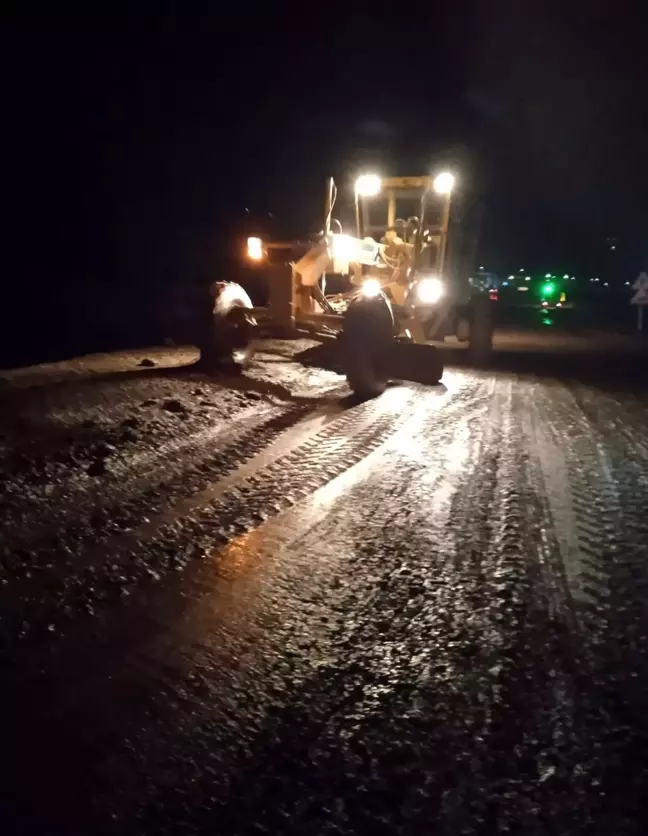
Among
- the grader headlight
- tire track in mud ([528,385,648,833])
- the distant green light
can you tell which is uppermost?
the grader headlight

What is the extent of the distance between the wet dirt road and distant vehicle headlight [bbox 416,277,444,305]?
776 centimetres

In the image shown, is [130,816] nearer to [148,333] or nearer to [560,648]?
[560,648]

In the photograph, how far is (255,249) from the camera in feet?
49.6

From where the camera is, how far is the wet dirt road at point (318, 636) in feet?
12.5

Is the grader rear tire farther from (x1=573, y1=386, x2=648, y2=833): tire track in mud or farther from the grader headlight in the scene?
(x1=573, y1=386, x2=648, y2=833): tire track in mud

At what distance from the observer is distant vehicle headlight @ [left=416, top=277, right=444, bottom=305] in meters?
17.5

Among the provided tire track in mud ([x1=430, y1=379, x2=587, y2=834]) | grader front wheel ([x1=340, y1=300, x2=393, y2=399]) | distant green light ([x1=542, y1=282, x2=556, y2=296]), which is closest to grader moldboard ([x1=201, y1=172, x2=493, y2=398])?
grader front wheel ([x1=340, y1=300, x2=393, y2=399])

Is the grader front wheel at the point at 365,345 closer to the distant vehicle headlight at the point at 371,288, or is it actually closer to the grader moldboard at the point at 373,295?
the grader moldboard at the point at 373,295

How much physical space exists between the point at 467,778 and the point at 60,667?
2.15 m

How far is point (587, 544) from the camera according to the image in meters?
6.88

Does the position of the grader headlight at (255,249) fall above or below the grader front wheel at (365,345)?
above

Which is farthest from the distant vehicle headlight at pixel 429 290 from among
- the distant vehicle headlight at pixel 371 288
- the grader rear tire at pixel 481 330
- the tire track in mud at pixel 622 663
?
the tire track in mud at pixel 622 663

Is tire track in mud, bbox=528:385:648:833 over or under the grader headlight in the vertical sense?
under

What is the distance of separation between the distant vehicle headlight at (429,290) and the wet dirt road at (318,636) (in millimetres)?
7765
